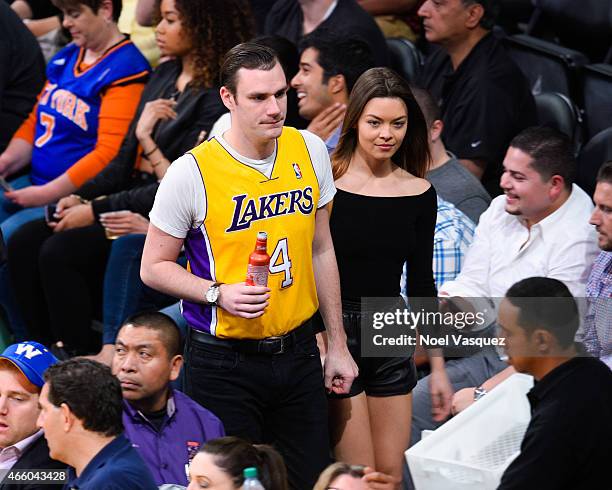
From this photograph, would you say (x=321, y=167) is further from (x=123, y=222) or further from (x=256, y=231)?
(x=123, y=222)

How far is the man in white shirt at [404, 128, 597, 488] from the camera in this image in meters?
4.61

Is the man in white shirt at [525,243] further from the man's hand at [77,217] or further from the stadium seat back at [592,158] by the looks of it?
the man's hand at [77,217]

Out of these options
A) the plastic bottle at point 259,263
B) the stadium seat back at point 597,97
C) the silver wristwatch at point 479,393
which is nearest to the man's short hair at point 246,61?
the plastic bottle at point 259,263

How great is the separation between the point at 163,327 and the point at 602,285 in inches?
64.6

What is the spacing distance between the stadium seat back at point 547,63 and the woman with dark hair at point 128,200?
148cm

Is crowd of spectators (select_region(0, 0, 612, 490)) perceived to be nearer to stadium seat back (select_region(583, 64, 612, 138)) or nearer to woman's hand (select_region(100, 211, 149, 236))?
woman's hand (select_region(100, 211, 149, 236))

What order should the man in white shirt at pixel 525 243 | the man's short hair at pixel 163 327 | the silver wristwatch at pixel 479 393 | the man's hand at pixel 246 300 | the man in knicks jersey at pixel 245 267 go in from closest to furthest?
the man's hand at pixel 246 300
the man in knicks jersey at pixel 245 267
the man's short hair at pixel 163 327
the silver wristwatch at pixel 479 393
the man in white shirt at pixel 525 243

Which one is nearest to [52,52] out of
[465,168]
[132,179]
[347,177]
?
[132,179]

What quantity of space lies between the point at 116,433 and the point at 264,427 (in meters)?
0.67

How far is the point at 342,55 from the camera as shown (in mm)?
5031

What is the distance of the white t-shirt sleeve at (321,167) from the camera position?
389 centimetres

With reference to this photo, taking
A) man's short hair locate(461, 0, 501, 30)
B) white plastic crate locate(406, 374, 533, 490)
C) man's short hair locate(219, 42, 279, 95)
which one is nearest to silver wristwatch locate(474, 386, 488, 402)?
white plastic crate locate(406, 374, 533, 490)

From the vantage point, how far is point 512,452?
4055 mm

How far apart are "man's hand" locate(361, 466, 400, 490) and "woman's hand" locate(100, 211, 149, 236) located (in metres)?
2.06
